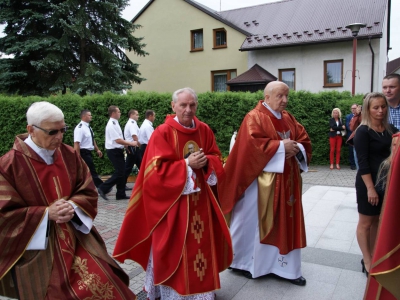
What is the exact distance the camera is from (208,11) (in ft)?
65.3

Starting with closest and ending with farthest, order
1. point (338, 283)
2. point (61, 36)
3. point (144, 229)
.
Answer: point (144, 229) < point (338, 283) < point (61, 36)

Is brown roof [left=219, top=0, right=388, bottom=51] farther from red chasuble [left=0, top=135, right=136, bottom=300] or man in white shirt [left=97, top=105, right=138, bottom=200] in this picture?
red chasuble [left=0, top=135, right=136, bottom=300]

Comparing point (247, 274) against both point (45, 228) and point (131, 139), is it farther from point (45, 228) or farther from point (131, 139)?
point (131, 139)

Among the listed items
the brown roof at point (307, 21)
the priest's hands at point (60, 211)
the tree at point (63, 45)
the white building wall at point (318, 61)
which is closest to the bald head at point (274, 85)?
the priest's hands at point (60, 211)

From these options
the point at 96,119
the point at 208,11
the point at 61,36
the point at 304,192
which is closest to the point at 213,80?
the point at 208,11

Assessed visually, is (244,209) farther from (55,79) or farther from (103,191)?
(55,79)

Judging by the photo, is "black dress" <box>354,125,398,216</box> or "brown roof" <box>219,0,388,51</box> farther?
"brown roof" <box>219,0,388,51</box>

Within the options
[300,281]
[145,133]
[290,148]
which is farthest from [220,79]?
[300,281]

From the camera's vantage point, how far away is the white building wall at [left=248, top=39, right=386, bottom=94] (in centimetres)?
1625

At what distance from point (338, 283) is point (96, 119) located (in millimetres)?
9573

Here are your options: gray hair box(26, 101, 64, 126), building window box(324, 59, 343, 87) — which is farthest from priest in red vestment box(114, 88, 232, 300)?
building window box(324, 59, 343, 87)

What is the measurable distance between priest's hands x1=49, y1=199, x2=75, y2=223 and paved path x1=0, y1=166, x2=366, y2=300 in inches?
59.1

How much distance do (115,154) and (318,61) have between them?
1323cm

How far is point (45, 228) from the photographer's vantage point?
7.47 feet
